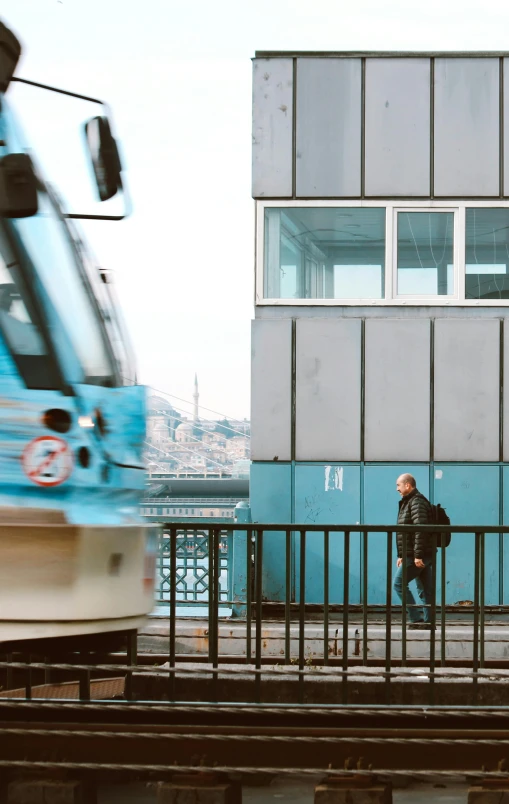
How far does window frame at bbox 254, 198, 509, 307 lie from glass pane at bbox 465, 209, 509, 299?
0.26 feet

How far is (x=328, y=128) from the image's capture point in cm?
1308

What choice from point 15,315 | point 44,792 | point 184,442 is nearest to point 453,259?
point 15,315

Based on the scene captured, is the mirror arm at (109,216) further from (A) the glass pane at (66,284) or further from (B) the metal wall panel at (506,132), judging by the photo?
(B) the metal wall panel at (506,132)

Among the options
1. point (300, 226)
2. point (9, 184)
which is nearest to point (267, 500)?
point (300, 226)

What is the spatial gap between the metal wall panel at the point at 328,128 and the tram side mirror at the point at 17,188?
8311 mm

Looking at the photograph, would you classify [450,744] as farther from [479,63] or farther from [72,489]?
[479,63]

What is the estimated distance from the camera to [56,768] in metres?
5.75

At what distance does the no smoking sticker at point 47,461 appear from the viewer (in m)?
5.38

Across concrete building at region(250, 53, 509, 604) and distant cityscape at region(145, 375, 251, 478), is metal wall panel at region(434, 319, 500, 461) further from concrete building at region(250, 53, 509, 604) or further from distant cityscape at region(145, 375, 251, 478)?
Answer: distant cityscape at region(145, 375, 251, 478)

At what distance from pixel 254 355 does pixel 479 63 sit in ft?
14.9

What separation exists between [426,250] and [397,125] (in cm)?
159

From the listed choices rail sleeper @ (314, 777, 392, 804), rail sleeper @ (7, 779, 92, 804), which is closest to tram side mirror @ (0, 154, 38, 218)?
rail sleeper @ (7, 779, 92, 804)

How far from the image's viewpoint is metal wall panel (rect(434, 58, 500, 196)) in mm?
13016

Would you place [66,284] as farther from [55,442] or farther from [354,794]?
[354,794]
